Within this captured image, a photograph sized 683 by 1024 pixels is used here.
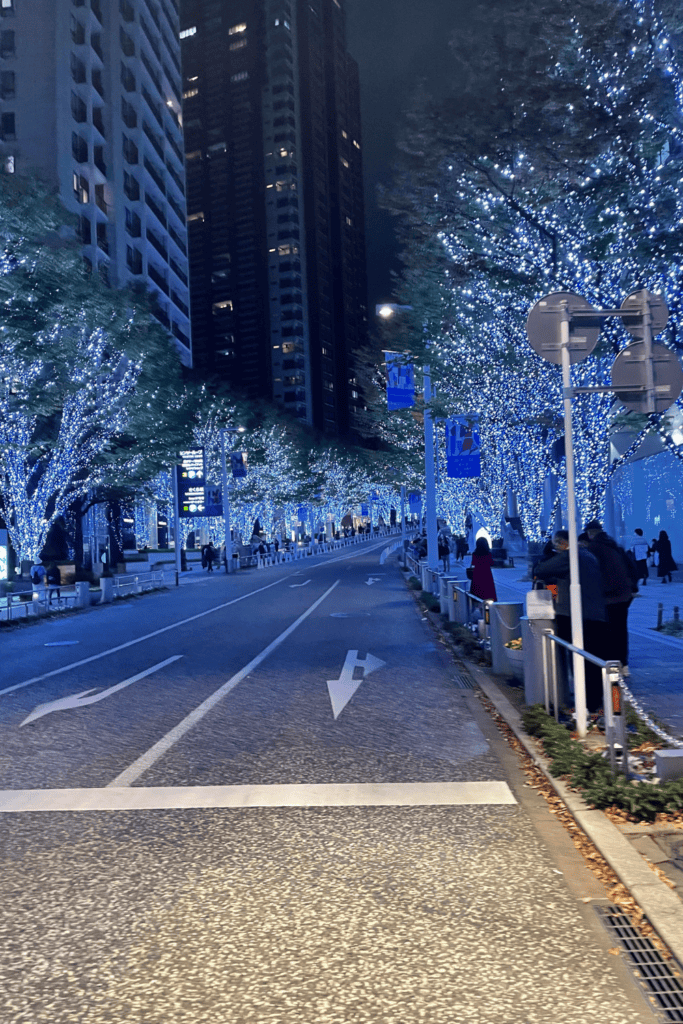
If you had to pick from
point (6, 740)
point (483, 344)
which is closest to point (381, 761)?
point (6, 740)

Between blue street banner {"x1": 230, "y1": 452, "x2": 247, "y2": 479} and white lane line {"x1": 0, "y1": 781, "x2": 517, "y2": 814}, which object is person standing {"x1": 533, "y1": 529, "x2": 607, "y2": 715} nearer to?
white lane line {"x1": 0, "y1": 781, "x2": 517, "y2": 814}

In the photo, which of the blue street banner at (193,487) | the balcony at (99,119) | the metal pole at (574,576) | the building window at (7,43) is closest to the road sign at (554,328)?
the metal pole at (574,576)

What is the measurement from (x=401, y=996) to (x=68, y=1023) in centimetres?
120

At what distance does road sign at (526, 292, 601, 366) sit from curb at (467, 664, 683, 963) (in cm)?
341

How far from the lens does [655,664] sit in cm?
1102

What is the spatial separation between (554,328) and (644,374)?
86 cm

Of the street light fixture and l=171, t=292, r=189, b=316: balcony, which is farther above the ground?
l=171, t=292, r=189, b=316: balcony

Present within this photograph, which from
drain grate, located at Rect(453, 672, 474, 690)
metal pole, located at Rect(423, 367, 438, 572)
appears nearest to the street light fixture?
metal pole, located at Rect(423, 367, 438, 572)

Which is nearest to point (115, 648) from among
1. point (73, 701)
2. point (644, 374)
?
point (73, 701)

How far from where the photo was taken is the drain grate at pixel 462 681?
1062 centimetres

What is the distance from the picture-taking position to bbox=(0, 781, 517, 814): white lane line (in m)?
5.98

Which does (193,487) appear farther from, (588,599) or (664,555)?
(588,599)

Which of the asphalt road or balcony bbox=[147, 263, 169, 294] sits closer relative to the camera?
the asphalt road

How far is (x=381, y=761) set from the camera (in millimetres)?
7141
